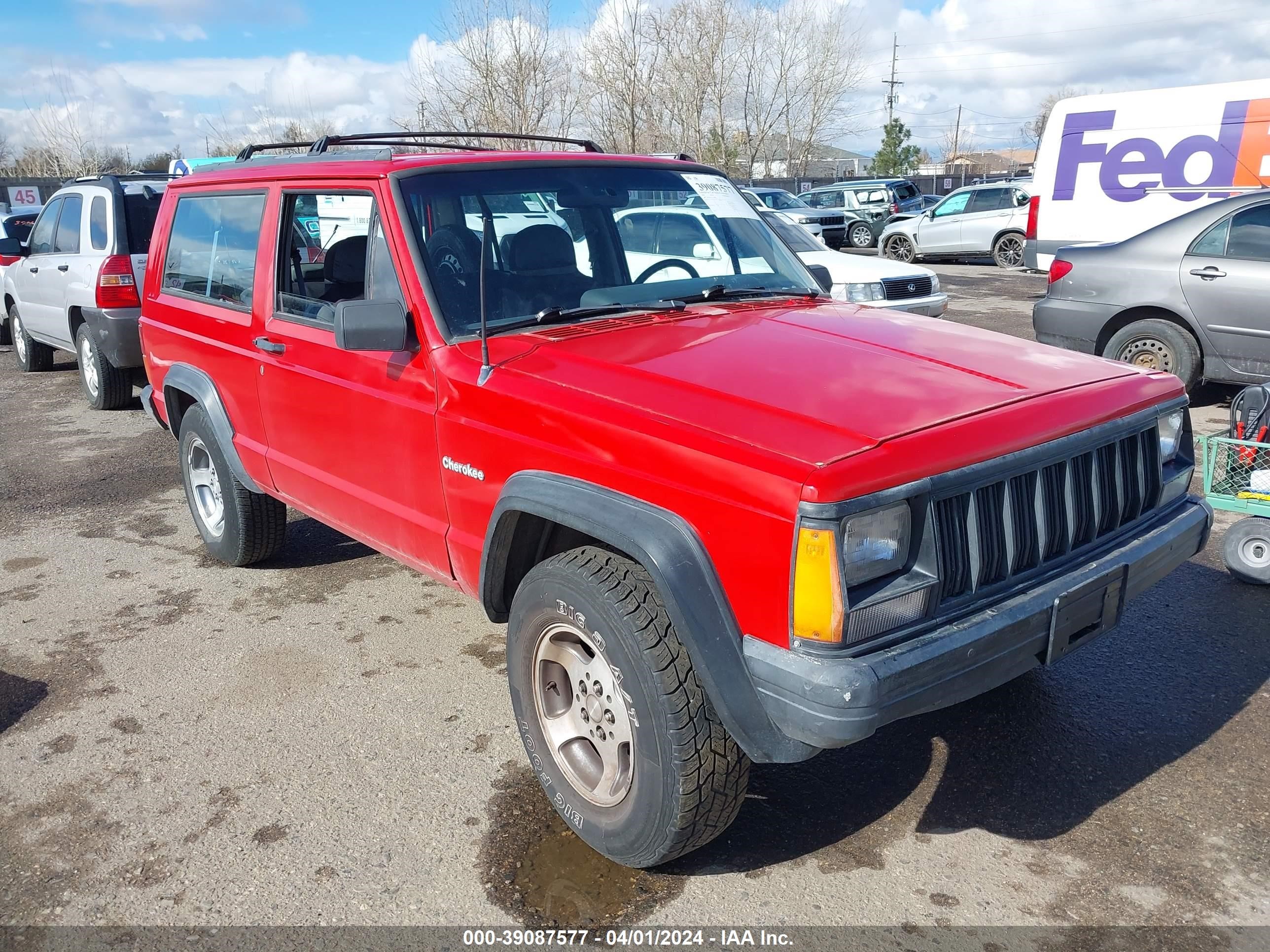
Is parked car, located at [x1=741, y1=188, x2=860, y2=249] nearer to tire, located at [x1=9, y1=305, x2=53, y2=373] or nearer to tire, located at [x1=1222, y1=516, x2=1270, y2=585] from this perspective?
tire, located at [x1=9, y1=305, x2=53, y2=373]

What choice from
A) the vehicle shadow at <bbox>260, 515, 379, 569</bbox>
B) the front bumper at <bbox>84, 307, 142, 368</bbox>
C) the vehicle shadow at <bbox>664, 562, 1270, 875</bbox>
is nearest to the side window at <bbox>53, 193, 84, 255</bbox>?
the front bumper at <bbox>84, 307, 142, 368</bbox>

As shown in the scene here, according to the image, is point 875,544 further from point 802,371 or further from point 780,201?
point 780,201

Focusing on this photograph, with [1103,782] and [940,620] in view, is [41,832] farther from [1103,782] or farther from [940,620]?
[1103,782]

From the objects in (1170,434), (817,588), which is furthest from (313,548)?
(1170,434)

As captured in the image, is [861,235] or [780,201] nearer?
[780,201]

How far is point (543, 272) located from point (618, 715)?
162 centimetres

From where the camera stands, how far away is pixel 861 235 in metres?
25.3

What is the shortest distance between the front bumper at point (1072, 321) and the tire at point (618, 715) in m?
6.00

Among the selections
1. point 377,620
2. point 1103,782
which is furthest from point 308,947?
point 1103,782

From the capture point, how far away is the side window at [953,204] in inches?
823

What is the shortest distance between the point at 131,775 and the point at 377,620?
1.34 meters

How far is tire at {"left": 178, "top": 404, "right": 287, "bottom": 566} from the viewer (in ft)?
16.0

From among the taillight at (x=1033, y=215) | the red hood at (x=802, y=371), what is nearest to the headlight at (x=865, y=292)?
the taillight at (x=1033, y=215)

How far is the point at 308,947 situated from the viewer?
8.39 ft
